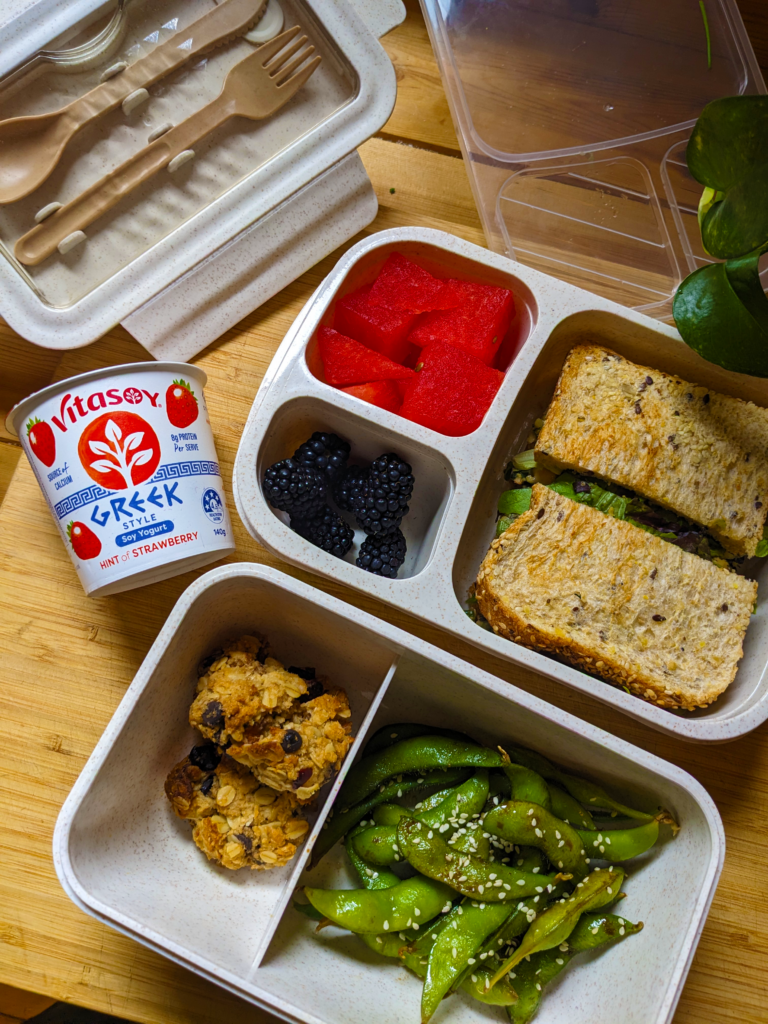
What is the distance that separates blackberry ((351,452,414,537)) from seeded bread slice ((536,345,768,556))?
297 mm

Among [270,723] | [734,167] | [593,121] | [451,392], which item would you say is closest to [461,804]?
[270,723]

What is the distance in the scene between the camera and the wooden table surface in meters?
1.38

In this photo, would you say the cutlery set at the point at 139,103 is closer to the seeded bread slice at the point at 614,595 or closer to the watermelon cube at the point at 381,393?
the watermelon cube at the point at 381,393

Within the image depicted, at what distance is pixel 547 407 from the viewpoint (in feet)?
5.18

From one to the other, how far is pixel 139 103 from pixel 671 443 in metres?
1.18

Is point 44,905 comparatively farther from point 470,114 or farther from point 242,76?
point 470,114

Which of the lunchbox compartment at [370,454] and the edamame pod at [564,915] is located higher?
the lunchbox compartment at [370,454]

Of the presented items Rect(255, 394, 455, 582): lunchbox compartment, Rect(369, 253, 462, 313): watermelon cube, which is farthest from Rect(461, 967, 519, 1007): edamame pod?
Rect(369, 253, 462, 313): watermelon cube

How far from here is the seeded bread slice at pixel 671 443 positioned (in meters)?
1.40

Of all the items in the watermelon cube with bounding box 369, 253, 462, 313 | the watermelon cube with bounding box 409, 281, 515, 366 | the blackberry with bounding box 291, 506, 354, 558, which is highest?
Result: the watermelon cube with bounding box 369, 253, 462, 313

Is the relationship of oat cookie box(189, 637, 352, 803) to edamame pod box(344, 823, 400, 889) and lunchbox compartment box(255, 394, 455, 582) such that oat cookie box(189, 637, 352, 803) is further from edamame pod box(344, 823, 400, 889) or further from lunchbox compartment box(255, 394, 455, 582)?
lunchbox compartment box(255, 394, 455, 582)

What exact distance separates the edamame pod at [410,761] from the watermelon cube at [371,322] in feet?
2.51

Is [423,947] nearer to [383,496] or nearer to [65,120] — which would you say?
[383,496]

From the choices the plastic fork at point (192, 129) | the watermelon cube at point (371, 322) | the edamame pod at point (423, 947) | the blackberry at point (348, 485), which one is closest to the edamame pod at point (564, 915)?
the edamame pod at point (423, 947)
